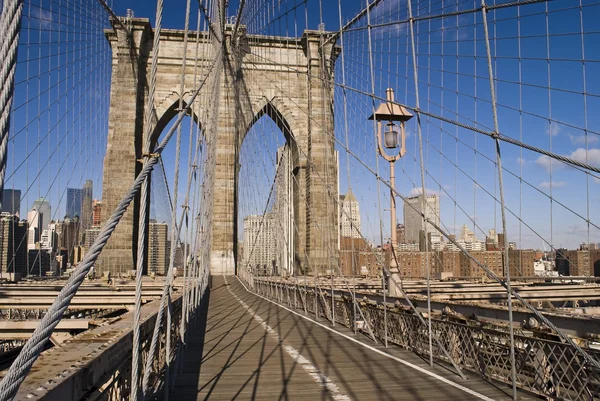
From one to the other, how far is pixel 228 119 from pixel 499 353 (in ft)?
88.4

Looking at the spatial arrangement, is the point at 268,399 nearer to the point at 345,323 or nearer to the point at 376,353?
the point at 376,353

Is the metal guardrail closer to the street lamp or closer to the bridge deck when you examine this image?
the bridge deck

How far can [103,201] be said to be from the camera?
28234mm

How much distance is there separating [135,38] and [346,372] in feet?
92.5

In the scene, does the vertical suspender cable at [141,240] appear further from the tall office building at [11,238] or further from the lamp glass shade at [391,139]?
the tall office building at [11,238]

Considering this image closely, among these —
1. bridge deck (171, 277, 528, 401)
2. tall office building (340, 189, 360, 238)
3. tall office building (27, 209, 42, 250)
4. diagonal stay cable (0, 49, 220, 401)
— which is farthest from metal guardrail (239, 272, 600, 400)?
tall office building (27, 209, 42, 250)

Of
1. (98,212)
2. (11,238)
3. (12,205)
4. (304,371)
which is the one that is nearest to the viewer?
(304,371)

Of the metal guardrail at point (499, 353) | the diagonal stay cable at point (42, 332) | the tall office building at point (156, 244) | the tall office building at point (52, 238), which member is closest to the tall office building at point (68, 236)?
the tall office building at point (52, 238)

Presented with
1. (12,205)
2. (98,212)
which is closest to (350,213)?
(12,205)

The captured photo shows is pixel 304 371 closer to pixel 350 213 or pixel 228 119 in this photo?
pixel 350 213

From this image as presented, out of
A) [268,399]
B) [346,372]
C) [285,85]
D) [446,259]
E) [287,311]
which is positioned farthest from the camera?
[446,259]

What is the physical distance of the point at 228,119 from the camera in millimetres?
30891

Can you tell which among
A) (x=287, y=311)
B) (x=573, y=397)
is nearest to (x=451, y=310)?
(x=573, y=397)

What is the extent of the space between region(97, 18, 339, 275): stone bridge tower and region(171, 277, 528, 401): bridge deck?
64.7 feet
